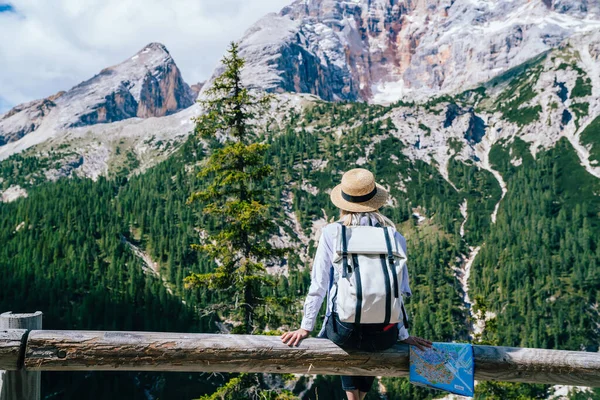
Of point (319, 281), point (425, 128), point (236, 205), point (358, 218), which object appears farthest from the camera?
point (425, 128)

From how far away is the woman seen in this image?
405 centimetres

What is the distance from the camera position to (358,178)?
4.54 metres

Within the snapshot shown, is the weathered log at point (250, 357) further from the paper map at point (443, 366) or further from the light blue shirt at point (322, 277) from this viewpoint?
the light blue shirt at point (322, 277)

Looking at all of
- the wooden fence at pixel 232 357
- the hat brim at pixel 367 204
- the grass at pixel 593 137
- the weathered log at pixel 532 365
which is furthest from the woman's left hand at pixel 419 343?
the grass at pixel 593 137

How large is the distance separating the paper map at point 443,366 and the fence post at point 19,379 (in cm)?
345

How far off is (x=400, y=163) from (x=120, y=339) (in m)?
186

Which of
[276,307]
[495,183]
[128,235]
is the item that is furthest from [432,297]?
[276,307]

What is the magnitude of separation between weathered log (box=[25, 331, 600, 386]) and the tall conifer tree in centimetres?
862

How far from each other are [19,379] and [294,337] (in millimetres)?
2446

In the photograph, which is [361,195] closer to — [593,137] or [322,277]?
[322,277]

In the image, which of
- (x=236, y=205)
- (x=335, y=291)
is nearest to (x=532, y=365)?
(x=335, y=291)

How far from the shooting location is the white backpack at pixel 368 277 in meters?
3.81

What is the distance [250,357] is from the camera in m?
4.09

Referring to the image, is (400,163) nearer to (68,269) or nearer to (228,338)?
(68,269)
